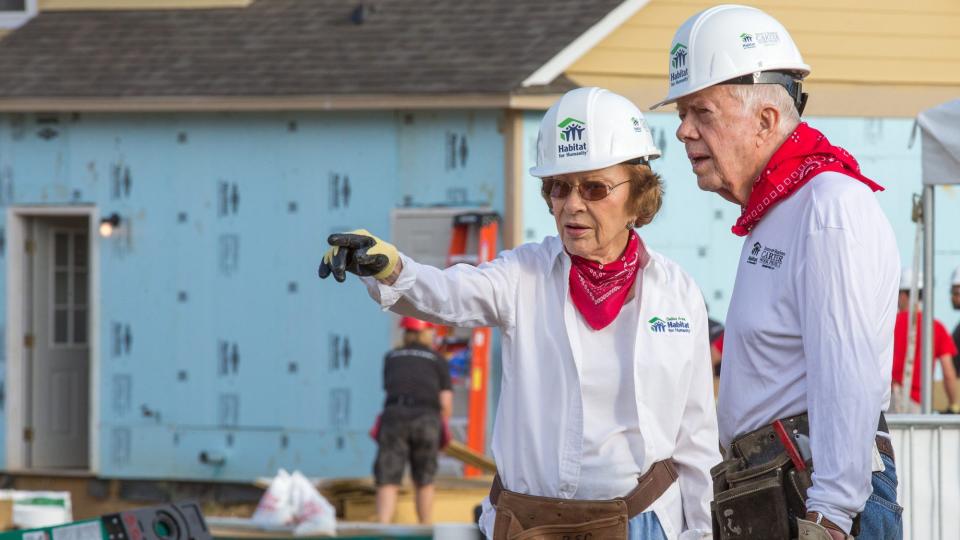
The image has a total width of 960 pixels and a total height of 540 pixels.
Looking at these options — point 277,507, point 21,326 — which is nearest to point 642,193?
point 277,507

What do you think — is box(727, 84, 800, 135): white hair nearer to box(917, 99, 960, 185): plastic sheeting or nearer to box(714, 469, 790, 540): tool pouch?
box(714, 469, 790, 540): tool pouch

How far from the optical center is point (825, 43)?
1520 cm

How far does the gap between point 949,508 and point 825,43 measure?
9.21 meters

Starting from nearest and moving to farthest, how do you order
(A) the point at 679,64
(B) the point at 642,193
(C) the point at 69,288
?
1. (A) the point at 679,64
2. (B) the point at 642,193
3. (C) the point at 69,288

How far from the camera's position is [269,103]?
15.3 meters

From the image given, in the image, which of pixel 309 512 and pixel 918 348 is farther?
pixel 918 348

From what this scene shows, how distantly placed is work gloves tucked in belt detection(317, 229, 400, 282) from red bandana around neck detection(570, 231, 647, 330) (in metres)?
0.61

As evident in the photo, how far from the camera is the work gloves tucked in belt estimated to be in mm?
4090

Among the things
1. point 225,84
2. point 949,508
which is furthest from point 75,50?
point 949,508

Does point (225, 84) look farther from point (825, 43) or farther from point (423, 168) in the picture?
point (825, 43)

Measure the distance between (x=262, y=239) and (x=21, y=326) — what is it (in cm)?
268

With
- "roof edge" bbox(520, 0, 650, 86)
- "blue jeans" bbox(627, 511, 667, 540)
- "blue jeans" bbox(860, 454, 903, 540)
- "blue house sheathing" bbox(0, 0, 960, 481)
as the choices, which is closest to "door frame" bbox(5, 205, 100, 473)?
"blue house sheathing" bbox(0, 0, 960, 481)

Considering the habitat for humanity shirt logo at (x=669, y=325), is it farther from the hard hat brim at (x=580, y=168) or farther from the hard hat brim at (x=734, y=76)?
the hard hat brim at (x=734, y=76)

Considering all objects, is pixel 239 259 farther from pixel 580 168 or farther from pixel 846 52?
pixel 580 168
